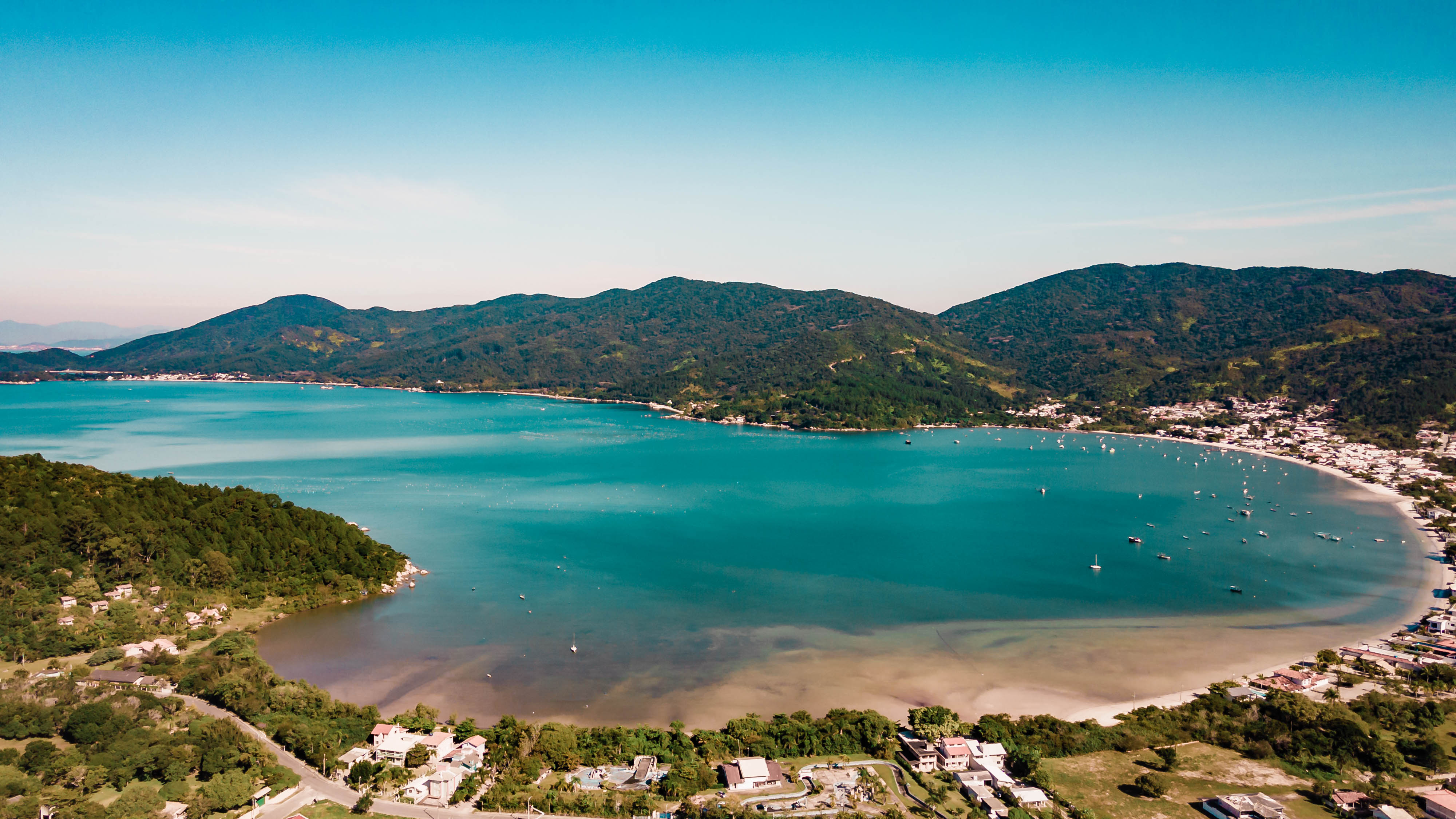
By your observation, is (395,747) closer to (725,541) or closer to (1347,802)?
(1347,802)

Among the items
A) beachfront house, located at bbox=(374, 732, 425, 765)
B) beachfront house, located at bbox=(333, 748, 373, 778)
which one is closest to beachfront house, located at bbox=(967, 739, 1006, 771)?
A: beachfront house, located at bbox=(374, 732, 425, 765)

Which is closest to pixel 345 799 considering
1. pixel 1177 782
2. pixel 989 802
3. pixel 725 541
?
pixel 989 802

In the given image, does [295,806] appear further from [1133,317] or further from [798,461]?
[1133,317]

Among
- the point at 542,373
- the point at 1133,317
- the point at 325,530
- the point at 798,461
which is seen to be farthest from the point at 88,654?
the point at 1133,317

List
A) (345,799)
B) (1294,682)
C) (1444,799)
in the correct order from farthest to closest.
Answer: (1294,682) < (345,799) < (1444,799)

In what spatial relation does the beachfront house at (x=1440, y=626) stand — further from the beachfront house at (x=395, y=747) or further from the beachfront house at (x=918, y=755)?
the beachfront house at (x=395, y=747)

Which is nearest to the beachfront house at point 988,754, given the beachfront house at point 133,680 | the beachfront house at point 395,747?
the beachfront house at point 395,747
